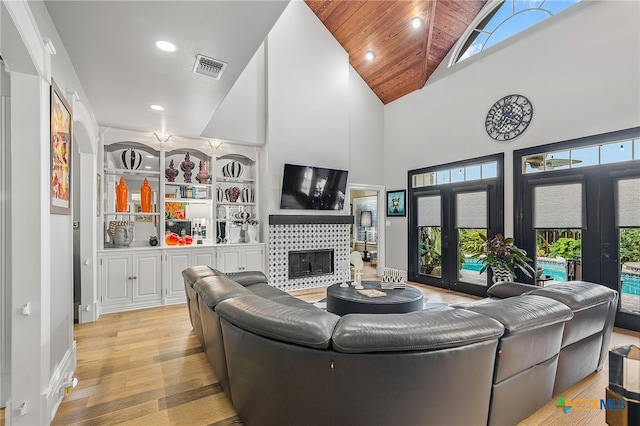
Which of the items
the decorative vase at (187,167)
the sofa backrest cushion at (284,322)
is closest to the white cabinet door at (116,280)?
the decorative vase at (187,167)

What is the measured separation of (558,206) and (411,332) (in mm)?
4055

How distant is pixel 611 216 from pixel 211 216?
5652 millimetres

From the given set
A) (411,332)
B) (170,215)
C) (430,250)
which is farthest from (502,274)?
(170,215)

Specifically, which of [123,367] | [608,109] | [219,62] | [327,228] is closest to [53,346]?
[123,367]

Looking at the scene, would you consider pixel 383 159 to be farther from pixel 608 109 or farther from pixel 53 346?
pixel 53 346

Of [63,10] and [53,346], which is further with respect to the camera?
[53,346]

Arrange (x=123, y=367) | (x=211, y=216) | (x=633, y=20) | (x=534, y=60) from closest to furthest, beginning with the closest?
1. (x=123, y=367)
2. (x=633, y=20)
3. (x=534, y=60)
4. (x=211, y=216)

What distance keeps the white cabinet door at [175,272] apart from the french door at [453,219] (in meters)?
4.36

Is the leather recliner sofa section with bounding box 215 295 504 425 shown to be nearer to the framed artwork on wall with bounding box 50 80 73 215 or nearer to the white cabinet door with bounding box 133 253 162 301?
the framed artwork on wall with bounding box 50 80 73 215

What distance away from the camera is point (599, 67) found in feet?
12.6

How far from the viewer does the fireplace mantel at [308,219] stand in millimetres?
5421

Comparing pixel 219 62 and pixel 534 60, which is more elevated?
pixel 534 60

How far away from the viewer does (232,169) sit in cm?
560

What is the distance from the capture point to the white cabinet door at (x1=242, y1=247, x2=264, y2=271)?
525cm
